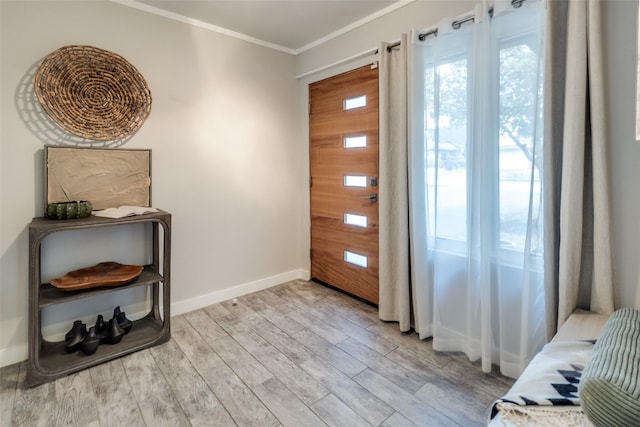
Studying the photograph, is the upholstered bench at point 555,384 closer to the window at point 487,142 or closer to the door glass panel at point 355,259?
the window at point 487,142

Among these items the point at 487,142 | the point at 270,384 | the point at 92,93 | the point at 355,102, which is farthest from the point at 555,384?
the point at 92,93

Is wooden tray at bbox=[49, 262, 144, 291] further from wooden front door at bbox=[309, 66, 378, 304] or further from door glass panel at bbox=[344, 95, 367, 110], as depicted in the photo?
door glass panel at bbox=[344, 95, 367, 110]

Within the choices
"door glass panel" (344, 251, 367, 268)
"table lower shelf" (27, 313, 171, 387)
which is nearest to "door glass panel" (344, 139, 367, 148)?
"door glass panel" (344, 251, 367, 268)

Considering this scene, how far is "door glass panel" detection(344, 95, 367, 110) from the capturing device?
9.00ft

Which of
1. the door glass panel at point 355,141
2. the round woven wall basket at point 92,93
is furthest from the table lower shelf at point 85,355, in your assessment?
the door glass panel at point 355,141

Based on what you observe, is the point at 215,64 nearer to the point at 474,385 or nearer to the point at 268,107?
the point at 268,107

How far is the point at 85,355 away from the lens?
79.5 inches

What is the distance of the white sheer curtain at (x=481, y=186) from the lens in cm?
173

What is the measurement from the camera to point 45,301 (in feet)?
6.01

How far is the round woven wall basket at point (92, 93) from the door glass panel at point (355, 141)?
5.32ft

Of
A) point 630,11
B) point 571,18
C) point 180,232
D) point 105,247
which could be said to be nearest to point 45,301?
point 105,247

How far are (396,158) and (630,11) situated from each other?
1.37 meters

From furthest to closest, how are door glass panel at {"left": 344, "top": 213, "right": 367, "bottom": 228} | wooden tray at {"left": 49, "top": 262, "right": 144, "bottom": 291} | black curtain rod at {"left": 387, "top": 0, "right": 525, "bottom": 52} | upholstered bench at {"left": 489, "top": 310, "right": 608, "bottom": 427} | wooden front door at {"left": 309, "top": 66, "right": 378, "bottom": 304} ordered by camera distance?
door glass panel at {"left": 344, "top": 213, "right": 367, "bottom": 228} → wooden front door at {"left": 309, "top": 66, "right": 378, "bottom": 304} → wooden tray at {"left": 49, "top": 262, "right": 144, "bottom": 291} → black curtain rod at {"left": 387, "top": 0, "right": 525, "bottom": 52} → upholstered bench at {"left": 489, "top": 310, "right": 608, "bottom": 427}

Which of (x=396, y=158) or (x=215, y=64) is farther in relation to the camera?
(x=215, y=64)
